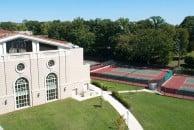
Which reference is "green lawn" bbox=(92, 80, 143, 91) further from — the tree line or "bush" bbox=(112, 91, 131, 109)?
the tree line

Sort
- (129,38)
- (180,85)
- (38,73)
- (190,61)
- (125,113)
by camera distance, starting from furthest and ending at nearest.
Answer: (129,38) < (190,61) < (180,85) < (38,73) < (125,113)

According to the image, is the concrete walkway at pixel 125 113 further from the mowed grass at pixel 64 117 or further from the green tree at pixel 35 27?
the green tree at pixel 35 27

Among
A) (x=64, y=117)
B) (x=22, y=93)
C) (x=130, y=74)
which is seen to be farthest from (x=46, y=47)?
(x=130, y=74)

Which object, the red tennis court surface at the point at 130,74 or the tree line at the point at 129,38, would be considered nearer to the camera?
the red tennis court surface at the point at 130,74

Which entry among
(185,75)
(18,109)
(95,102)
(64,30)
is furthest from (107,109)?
(64,30)

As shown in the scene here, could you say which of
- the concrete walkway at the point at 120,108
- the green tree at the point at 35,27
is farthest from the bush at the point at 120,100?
the green tree at the point at 35,27

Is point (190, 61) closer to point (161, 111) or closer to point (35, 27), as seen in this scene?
point (161, 111)
